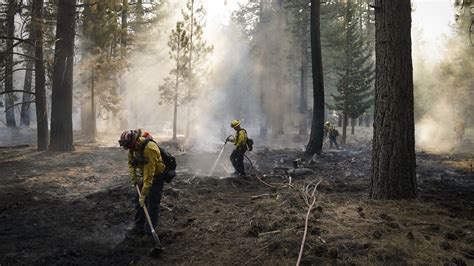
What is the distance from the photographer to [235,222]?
21.7ft

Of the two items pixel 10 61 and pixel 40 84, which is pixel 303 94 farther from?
pixel 10 61

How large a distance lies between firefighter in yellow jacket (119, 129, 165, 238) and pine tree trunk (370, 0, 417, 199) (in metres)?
3.90

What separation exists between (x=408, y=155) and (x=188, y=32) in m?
20.8

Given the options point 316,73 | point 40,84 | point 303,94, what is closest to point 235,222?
point 316,73

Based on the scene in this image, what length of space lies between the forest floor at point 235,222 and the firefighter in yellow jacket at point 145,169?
0.36 metres

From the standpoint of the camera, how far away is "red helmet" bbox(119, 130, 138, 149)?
588 cm

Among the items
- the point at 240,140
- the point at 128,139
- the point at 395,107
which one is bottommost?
the point at 240,140

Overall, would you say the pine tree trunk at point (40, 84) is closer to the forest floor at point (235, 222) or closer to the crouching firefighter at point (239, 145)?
the forest floor at point (235, 222)

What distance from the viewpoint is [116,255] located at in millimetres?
5504

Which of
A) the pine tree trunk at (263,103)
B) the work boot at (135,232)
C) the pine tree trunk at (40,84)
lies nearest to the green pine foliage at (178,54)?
the pine tree trunk at (263,103)

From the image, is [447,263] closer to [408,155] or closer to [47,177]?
[408,155]

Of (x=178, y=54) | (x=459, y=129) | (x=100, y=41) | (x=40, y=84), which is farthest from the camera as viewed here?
(x=178, y=54)

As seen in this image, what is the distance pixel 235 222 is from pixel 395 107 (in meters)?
3.48

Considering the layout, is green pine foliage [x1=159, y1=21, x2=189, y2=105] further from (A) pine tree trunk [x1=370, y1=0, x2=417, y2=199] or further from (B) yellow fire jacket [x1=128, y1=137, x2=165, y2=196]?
(B) yellow fire jacket [x1=128, y1=137, x2=165, y2=196]
